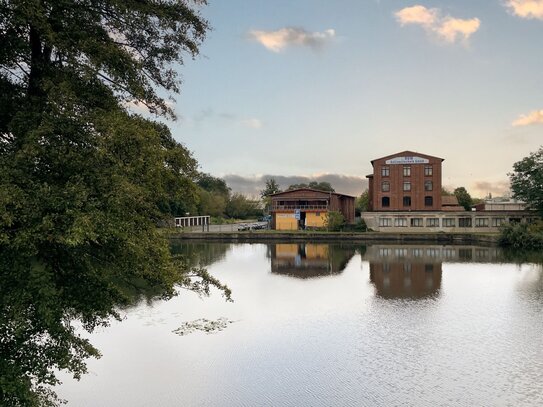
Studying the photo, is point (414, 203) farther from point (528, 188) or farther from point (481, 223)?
point (528, 188)

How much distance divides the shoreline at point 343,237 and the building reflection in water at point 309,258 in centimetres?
525

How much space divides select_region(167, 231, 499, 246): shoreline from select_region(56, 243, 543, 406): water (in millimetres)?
35370

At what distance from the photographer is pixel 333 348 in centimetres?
1805

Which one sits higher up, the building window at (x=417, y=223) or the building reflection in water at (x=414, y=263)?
the building window at (x=417, y=223)

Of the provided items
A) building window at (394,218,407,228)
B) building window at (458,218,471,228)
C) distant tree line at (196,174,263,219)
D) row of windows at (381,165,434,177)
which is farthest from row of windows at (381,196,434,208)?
distant tree line at (196,174,263,219)

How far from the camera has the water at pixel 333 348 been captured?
45.3ft

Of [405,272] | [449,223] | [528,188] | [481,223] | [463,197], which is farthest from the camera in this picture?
[463,197]

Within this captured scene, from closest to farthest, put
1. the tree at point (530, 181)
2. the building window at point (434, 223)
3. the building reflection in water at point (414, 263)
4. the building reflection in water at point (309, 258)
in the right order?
the building reflection in water at point (414, 263) → the building reflection in water at point (309, 258) → the tree at point (530, 181) → the building window at point (434, 223)

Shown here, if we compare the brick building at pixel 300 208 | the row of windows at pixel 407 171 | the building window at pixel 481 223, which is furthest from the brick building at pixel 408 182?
the brick building at pixel 300 208

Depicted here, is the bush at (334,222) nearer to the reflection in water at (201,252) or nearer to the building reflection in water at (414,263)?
the building reflection in water at (414,263)

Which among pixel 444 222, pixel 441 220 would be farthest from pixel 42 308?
pixel 444 222

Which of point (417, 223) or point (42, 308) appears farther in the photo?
point (417, 223)

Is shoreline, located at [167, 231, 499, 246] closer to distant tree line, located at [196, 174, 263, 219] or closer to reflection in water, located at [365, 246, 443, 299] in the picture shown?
reflection in water, located at [365, 246, 443, 299]

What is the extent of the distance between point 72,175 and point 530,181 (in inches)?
2976
